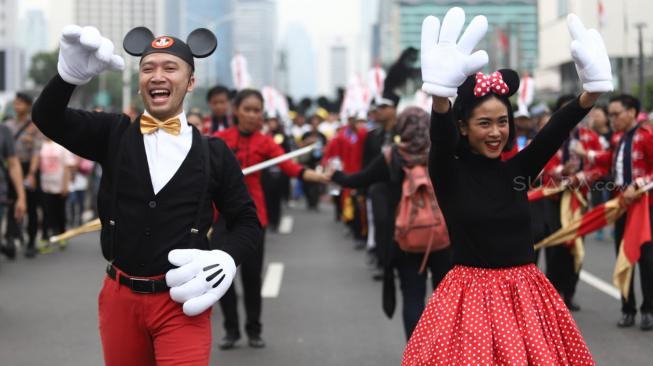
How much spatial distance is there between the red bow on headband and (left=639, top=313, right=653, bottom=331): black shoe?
4286 mm

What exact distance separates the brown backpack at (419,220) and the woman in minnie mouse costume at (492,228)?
184 cm

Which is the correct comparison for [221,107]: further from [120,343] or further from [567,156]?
[120,343]

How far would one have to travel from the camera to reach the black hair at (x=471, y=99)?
4160 millimetres

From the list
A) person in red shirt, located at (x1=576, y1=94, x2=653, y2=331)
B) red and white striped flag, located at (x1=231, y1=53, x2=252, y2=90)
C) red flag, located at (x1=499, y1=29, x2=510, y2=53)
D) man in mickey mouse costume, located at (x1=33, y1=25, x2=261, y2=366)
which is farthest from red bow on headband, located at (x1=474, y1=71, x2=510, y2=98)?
red flag, located at (x1=499, y1=29, x2=510, y2=53)

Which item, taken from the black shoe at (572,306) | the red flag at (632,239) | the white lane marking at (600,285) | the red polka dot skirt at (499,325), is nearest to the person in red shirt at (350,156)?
the white lane marking at (600,285)

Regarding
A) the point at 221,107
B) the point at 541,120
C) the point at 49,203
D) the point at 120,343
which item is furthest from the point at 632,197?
the point at 49,203

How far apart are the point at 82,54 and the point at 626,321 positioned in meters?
5.57

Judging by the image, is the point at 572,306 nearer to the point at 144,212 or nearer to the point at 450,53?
the point at 450,53

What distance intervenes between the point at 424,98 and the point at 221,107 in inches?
174

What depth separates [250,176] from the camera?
7438 millimetres

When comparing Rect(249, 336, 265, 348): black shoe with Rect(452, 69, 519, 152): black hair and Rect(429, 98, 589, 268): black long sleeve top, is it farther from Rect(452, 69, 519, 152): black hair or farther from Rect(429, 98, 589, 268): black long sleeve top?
Rect(452, 69, 519, 152): black hair

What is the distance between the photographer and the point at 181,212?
3.88 m

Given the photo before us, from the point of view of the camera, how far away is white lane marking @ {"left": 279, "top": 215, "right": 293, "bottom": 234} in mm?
16578

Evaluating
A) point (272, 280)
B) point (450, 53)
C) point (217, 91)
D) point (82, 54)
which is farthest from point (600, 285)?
point (82, 54)
